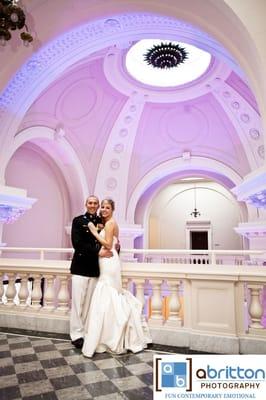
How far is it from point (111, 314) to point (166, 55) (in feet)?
23.7

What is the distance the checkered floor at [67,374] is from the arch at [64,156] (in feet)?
19.3

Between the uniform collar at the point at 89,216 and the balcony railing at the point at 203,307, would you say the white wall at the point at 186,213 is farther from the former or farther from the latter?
the uniform collar at the point at 89,216

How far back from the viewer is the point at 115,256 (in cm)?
351

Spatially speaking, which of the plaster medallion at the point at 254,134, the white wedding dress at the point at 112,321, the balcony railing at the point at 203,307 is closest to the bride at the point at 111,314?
the white wedding dress at the point at 112,321

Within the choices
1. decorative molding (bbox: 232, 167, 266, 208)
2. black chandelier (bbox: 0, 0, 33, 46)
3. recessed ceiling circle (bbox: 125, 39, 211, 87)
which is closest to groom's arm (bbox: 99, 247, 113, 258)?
decorative molding (bbox: 232, 167, 266, 208)

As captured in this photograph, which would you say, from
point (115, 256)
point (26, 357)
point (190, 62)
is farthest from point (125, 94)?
point (26, 357)

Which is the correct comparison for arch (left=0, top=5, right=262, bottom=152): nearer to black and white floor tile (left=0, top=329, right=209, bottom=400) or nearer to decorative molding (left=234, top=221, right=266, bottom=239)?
black and white floor tile (left=0, top=329, right=209, bottom=400)

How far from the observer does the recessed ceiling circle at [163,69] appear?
8120 mm

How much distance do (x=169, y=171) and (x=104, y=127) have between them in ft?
9.77

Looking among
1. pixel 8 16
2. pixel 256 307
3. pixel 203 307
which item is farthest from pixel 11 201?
pixel 256 307

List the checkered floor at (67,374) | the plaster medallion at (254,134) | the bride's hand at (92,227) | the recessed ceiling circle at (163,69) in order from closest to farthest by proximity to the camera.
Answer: the checkered floor at (67,374) < the bride's hand at (92,227) < the recessed ceiling circle at (163,69) < the plaster medallion at (254,134)

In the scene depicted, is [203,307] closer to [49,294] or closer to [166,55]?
[49,294]

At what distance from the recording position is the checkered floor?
7.75ft

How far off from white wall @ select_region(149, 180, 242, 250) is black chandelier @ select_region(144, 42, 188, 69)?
31.2 ft
